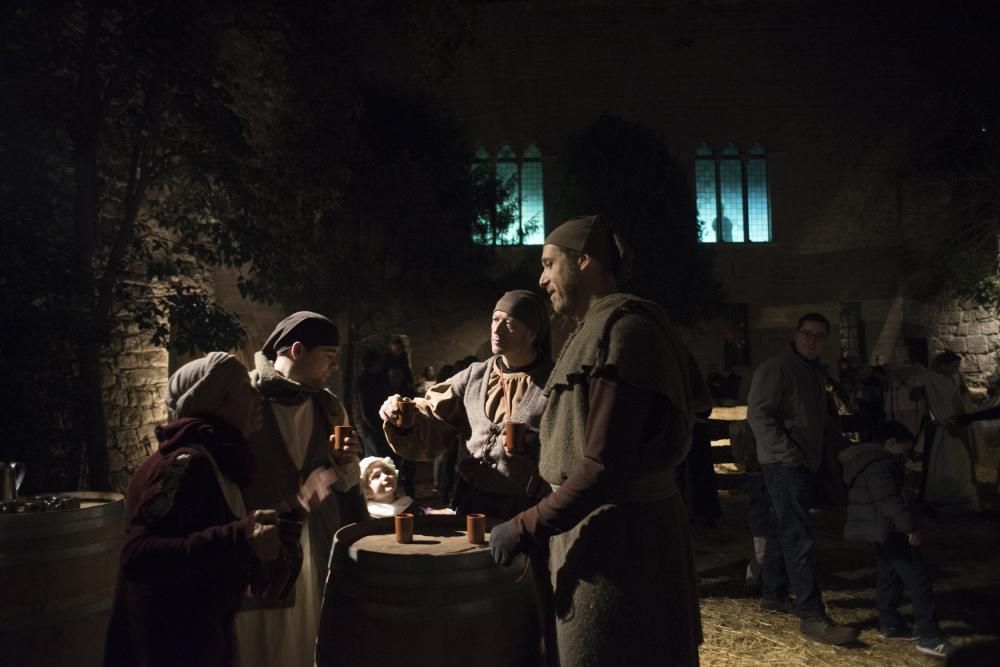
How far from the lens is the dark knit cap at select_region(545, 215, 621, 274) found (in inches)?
89.1

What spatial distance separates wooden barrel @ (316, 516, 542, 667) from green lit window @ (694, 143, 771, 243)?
1692 cm

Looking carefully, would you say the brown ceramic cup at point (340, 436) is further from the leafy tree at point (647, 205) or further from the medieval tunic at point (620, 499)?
the leafy tree at point (647, 205)

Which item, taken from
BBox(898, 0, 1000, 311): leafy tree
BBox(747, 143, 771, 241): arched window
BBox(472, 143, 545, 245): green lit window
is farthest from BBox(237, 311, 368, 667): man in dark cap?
BBox(747, 143, 771, 241): arched window

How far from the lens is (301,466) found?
3094 millimetres

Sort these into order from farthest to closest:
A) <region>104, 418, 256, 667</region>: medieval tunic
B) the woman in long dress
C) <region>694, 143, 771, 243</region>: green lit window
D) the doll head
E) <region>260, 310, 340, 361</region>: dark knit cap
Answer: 1. <region>694, 143, 771, 243</region>: green lit window
2. the woman in long dress
3. the doll head
4. <region>260, 310, 340, 361</region>: dark knit cap
5. <region>104, 418, 256, 667</region>: medieval tunic

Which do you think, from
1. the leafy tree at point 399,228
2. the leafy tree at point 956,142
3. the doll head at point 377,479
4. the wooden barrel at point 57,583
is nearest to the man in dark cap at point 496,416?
the doll head at point 377,479

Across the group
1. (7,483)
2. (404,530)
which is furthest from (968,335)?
(7,483)

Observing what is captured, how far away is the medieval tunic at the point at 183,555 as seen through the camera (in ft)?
6.34

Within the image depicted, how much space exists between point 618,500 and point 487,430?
1.06 meters

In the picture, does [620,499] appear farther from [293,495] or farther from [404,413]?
[293,495]

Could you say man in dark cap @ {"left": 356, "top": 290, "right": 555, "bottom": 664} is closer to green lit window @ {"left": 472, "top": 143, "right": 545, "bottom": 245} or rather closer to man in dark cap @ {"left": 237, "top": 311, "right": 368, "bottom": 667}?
man in dark cap @ {"left": 237, "top": 311, "right": 368, "bottom": 667}

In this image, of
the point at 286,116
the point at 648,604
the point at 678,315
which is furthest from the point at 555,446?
the point at 678,315

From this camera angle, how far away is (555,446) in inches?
84.7

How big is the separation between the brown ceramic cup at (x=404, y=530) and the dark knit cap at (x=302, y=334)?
3.14 feet
